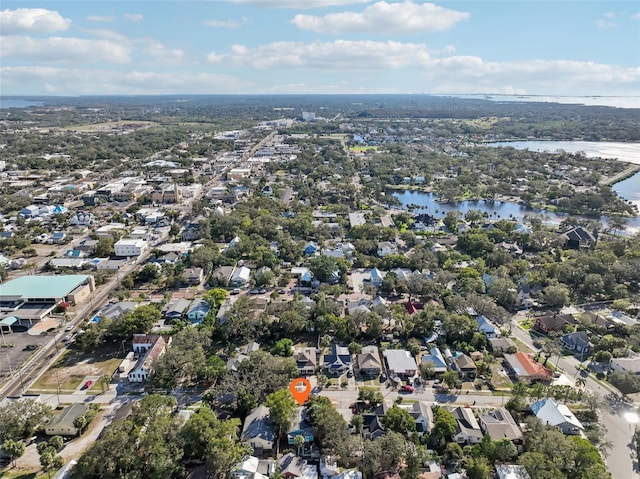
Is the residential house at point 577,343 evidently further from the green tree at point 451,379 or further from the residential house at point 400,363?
the residential house at point 400,363

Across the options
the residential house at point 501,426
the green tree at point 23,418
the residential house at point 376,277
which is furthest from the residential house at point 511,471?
the green tree at point 23,418

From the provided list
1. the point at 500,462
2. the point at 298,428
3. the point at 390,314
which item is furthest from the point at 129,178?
the point at 500,462

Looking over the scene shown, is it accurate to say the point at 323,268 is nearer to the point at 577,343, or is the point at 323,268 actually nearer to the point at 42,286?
the point at 577,343

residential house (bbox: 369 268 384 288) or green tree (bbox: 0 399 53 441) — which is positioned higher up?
residential house (bbox: 369 268 384 288)

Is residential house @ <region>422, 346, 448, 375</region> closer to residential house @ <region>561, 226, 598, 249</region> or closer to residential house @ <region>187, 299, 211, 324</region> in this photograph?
residential house @ <region>187, 299, 211, 324</region>

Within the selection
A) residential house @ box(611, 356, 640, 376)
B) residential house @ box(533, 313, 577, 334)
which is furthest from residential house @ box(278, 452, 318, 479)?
residential house @ box(533, 313, 577, 334)

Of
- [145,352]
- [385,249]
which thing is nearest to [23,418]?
[145,352]

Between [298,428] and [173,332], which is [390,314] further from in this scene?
[173,332]
